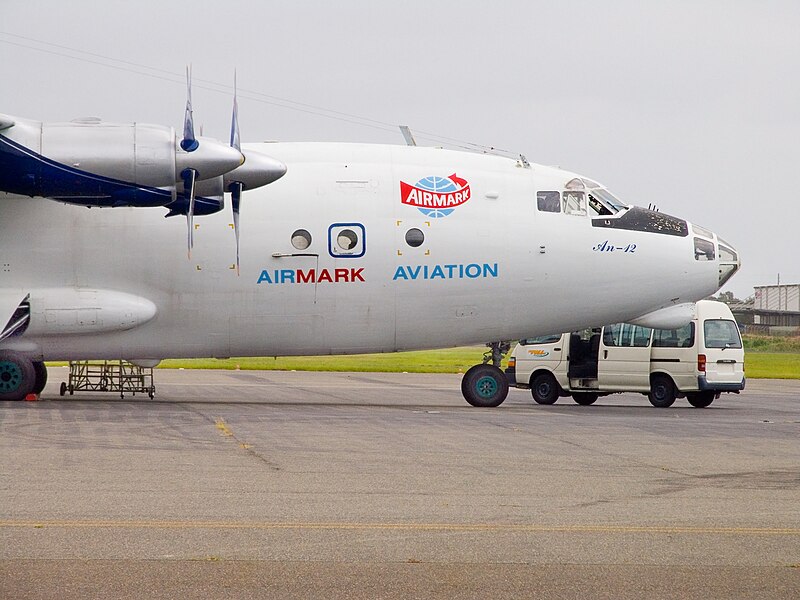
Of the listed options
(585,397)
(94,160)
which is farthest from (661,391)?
(94,160)

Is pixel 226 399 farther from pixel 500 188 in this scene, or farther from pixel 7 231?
pixel 500 188

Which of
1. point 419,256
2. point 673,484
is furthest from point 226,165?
point 673,484

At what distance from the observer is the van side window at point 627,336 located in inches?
1115

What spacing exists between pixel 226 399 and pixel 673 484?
1590cm

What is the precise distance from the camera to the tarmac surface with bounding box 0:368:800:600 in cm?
760

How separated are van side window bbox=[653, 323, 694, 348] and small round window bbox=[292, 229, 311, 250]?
9.80m

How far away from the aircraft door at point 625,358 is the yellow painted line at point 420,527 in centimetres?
1848

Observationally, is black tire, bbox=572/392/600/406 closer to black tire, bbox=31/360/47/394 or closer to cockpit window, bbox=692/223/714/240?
cockpit window, bbox=692/223/714/240

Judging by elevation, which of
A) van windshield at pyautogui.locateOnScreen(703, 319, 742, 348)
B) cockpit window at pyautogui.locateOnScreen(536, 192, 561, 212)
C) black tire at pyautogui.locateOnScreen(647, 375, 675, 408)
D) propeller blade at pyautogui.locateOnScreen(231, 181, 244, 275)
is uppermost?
cockpit window at pyautogui.locateOnScreen(536, 192, 561, 212)

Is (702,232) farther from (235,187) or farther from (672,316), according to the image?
(235,187)

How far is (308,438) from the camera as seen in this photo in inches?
659

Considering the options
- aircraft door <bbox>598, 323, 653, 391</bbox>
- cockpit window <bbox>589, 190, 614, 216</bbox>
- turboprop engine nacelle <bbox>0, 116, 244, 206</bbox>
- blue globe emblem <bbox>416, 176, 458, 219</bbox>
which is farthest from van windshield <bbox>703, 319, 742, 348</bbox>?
turboprop engine nacelle <bbox>0, 116, 244, 206</bbox>

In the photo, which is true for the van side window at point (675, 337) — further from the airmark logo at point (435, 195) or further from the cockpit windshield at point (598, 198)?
the airmark logo at point (435, 195)

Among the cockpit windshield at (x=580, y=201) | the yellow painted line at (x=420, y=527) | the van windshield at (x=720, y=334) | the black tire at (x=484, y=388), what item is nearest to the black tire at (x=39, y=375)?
the black tire at (x=484, y=388)
